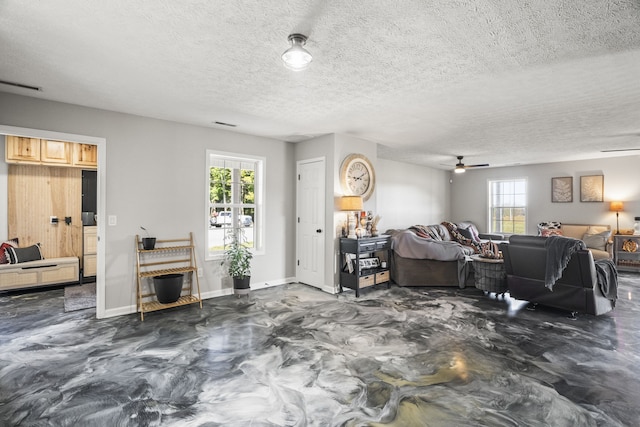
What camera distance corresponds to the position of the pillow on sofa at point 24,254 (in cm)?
480

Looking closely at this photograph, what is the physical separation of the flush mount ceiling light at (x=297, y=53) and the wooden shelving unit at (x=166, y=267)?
297 centimetres

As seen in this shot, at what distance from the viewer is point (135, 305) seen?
405 centimetres

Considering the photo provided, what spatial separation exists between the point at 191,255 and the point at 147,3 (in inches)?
126

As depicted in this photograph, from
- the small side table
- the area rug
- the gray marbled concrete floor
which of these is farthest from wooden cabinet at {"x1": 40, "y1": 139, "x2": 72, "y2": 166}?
the small side table

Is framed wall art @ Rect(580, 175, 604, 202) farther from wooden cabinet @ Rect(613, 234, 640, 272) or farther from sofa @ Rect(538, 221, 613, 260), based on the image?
wooden cabinet @ Rect(613, 234, 640, 272)

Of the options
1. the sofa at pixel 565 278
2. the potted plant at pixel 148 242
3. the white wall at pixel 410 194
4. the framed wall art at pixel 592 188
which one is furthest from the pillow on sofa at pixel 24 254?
the framed wall art at pixel 592 188

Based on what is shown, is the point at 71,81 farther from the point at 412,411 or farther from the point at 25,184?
the point at 412,411

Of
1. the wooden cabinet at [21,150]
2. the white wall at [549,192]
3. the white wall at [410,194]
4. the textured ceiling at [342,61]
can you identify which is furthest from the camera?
the white wall at [410,194]

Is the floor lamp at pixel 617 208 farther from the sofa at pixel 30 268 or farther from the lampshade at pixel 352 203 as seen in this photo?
the sofa at pixel 30 268

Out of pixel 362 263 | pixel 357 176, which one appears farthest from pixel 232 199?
pixel 362 263

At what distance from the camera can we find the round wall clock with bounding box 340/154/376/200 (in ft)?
16.4

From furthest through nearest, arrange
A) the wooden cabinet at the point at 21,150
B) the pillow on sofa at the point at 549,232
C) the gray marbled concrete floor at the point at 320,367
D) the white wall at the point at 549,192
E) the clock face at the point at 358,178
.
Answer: the pillow on sofa at the point at 549,232 < the white wall at the point at 549,192 < the clock face at the point at 358,178 < the wooden cabinet at the point at 21,150 < the gray marbled concrete floor at the point at 320,367

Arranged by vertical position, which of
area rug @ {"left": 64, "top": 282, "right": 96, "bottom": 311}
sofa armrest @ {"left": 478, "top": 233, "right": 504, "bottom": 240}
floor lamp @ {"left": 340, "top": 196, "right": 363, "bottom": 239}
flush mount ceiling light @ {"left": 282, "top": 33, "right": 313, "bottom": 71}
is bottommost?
area rug @ {"left": 64, "top": 282, "right": 96, "bottom": 311}

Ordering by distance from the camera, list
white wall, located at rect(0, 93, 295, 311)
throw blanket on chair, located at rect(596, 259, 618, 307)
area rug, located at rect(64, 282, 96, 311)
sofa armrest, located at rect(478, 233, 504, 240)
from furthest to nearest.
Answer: sofa armrest, located at rect(478, 233, 504, 240) → area rug, located at rect(64, 282, 96, 311) → throw blanket on chair, located at rect(596, 259, 618, 307) → white wall, located at rect(0, 93, 295, 311)
